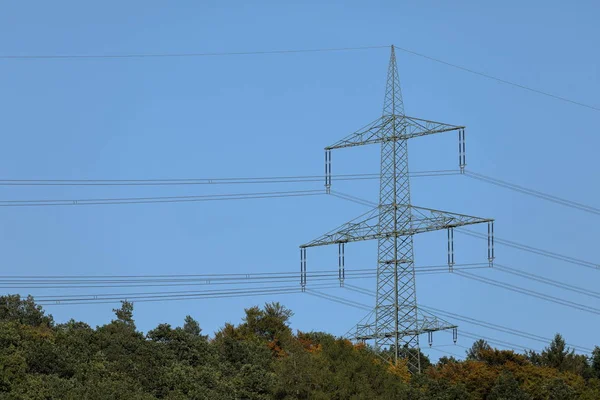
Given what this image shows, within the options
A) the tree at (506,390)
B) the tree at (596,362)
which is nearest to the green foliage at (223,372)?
the tree at (506,390)

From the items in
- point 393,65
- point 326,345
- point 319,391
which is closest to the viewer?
point 319,391

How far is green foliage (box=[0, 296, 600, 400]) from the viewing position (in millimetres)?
69750

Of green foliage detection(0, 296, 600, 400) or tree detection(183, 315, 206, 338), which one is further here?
tree detection(183, 315, 206, 338)

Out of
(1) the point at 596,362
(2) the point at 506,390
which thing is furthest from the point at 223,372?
(1) the point at 596,362

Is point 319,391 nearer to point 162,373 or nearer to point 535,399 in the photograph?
point 162,373

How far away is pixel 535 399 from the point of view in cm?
9256

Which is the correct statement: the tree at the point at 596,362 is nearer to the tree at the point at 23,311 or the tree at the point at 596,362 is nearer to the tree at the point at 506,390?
the tree at the point at 506,390

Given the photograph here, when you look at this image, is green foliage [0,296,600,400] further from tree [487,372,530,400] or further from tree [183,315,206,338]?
tree [183,315,206,338]

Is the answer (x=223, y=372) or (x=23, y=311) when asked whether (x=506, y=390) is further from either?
(x=23, y=311)

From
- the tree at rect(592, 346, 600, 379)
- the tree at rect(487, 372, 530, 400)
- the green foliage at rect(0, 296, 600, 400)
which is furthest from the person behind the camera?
the tree at rect(592, 346, 600, 379)

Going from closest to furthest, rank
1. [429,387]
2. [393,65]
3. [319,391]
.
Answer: [319,391], [429,387], [393,65]

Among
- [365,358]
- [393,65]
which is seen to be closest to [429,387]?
[365,358]

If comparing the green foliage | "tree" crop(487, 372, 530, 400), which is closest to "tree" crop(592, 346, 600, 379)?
the green foliage

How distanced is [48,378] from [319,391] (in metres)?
16.0
